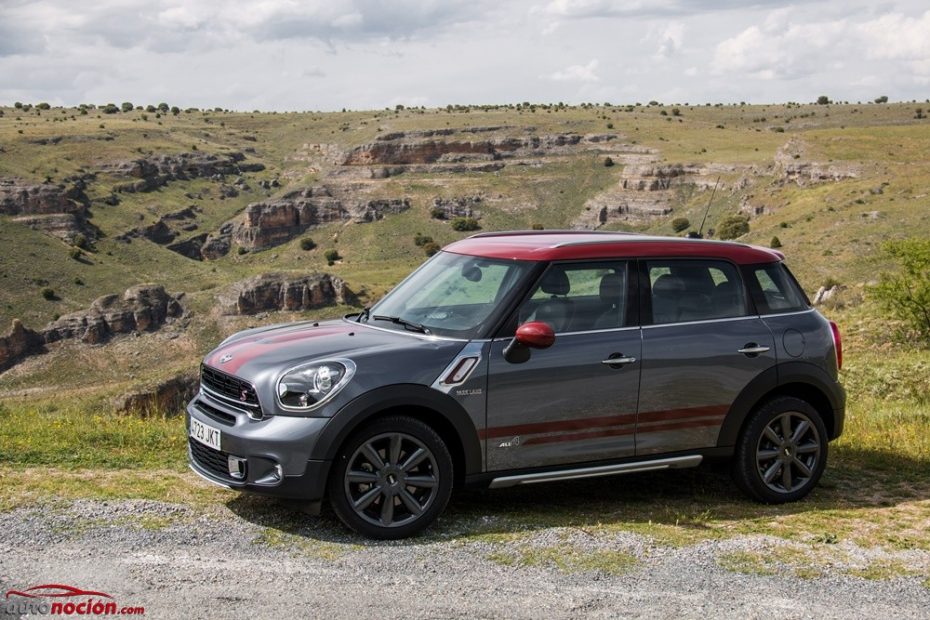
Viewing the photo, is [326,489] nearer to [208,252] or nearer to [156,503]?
[156,503]

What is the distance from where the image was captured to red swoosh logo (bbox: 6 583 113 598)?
4906 mm

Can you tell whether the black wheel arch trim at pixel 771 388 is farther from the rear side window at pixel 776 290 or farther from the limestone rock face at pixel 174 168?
the limestone rock face at pixel 174 168

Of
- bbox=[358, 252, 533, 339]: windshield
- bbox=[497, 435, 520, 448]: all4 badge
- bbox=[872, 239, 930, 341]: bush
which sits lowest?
bbox=[872, 239, 930, 341]: bush

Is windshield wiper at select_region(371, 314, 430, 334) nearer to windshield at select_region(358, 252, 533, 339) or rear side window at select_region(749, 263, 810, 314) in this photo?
windshield at select_region(358, 252, 533, 339)

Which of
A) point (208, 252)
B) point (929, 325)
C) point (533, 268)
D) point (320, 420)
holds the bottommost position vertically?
point (208, 252)

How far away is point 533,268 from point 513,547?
6.11ft

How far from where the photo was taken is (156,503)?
6.60 metres

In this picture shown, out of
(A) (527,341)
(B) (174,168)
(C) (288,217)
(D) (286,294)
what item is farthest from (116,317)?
(A) (527,341)

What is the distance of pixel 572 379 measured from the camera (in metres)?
6.59

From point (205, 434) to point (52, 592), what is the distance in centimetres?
163

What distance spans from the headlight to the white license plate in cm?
55

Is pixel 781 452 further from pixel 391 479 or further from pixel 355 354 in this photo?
pixel 355 354

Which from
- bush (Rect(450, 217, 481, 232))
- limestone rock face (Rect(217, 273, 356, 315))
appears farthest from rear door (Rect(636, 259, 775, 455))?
bush (Rect(450, 217, 481, 232))

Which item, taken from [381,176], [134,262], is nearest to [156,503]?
[134,262]
